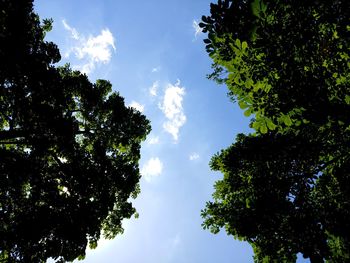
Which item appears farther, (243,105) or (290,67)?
(290,67)

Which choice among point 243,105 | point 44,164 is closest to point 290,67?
point 243,105

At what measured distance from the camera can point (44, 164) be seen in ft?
45.7

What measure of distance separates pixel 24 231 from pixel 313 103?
12.1 metres

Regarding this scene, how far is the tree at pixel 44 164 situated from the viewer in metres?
12.1

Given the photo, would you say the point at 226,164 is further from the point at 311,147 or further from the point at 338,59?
the point at 338,59

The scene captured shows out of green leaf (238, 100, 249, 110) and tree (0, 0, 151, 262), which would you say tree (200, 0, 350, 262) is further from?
tree (0, 0, 151, 262)

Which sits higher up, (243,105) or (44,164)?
(44,164)

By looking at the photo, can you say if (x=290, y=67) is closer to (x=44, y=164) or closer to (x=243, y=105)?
(x=243, y=105)

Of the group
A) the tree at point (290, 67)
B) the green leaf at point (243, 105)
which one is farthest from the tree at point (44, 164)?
the green leaf at point (243, 105)

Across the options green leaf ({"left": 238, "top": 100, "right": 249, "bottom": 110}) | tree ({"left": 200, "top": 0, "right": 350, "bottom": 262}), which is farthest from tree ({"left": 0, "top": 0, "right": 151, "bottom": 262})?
green leaf ({"left": 238, "top": 100, "right": 249, "bottom": 110})

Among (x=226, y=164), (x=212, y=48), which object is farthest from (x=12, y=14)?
(x=226, y=164)

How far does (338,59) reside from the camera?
7.41 meters

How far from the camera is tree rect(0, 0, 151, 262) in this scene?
12133 millimetres

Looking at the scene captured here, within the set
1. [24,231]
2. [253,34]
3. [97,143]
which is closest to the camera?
[253,34]
